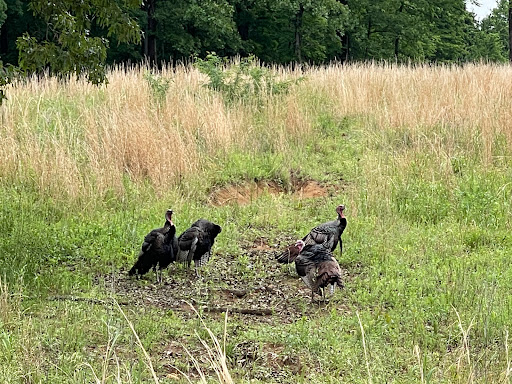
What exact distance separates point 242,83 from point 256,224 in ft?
17.6

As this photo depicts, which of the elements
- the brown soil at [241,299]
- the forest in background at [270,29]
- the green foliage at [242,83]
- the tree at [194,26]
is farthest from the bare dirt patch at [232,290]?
the tree at [194,26]

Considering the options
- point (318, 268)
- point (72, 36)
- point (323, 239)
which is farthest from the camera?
point (323, 239)

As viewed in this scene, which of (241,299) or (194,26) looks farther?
(194,26)

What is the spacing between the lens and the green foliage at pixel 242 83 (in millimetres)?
12094

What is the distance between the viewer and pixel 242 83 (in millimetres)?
12406

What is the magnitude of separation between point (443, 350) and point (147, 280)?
2.77 meters

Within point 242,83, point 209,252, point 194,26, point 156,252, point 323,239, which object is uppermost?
point 194,26

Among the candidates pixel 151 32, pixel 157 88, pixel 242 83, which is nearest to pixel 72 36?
pixel 157 88

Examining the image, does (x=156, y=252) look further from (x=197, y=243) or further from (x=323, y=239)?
(x=323, y=239)

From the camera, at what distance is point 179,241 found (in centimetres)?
603

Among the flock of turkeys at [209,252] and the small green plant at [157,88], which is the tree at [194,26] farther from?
the flock of turkeys at [209,252]

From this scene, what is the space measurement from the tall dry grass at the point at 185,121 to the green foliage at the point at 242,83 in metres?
0.33

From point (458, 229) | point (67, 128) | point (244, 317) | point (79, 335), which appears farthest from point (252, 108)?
point (79, 335)

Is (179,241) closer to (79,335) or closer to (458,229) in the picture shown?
(79,335)
